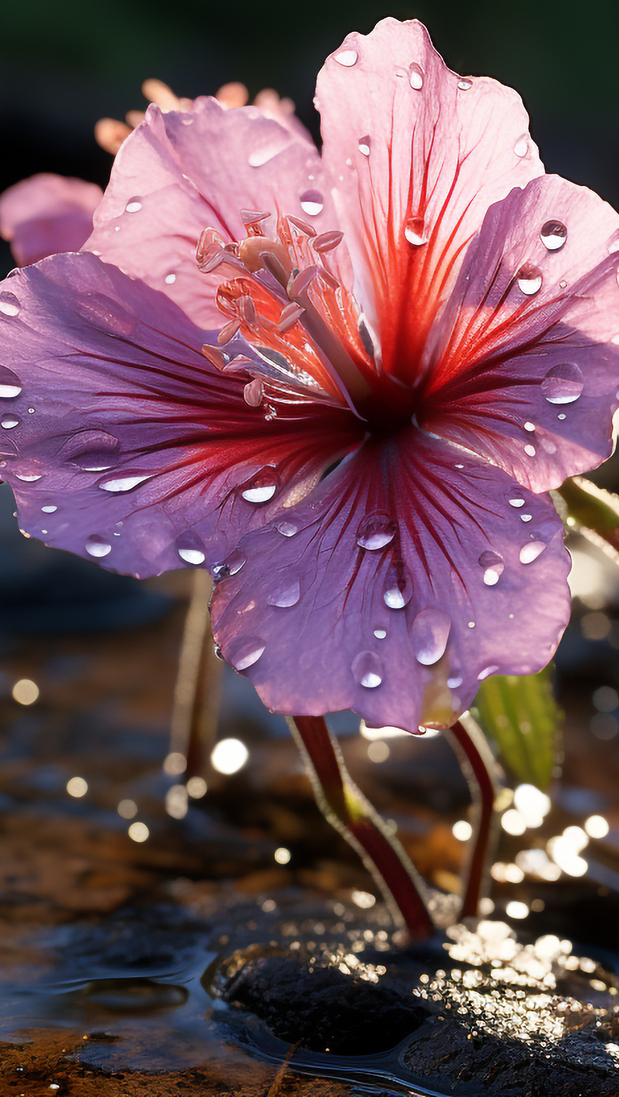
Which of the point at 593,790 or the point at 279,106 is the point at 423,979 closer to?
the point at 593,790

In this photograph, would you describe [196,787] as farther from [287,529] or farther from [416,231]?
[416,231]

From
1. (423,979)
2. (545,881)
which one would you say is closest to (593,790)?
(545,881)

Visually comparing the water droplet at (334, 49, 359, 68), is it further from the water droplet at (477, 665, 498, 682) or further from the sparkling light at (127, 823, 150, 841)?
the sparkling light at (127, 823, 150, 841)

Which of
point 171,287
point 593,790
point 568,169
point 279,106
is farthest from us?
point 568,169

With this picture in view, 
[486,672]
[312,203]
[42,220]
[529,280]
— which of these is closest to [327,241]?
[312,203]

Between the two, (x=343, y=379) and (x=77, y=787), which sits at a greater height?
(x=343, y=379)
